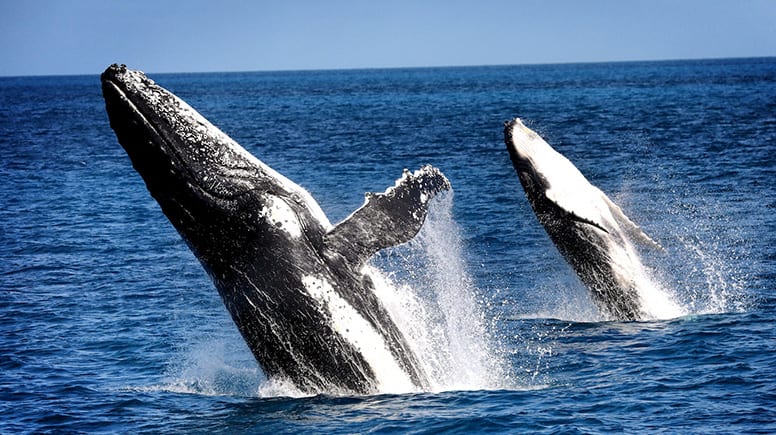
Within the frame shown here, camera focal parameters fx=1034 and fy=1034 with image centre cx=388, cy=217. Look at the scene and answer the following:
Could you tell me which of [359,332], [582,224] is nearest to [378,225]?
[359,332]

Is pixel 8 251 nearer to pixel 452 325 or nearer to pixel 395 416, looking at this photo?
pixel 452 325

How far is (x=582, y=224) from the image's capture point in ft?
47.3

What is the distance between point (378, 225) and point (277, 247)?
1117 millimetres

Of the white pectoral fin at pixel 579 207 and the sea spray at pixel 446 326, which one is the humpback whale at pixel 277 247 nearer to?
the sea spray at pixel 446 326

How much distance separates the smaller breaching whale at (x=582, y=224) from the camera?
14.1 meters

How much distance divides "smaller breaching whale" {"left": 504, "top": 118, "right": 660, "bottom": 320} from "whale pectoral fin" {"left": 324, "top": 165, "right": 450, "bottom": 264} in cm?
299

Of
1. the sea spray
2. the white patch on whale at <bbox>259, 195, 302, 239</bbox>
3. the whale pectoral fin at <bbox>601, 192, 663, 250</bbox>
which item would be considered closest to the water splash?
the whale pectoral fin at <bbox>601, 192, 663, 250</bbox>

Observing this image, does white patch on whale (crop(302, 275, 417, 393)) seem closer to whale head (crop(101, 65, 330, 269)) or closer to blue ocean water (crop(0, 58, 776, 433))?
blue ocean water (crop(0, 58, 776, 433))

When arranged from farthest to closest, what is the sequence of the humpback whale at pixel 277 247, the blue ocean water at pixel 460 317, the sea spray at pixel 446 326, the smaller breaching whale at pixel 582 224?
the smaller breaching whale at pixel 582 224 → the sea spray at pixel 446 326 → the humpback whale at pixel 277 247 → the blue ocean water at pixel 460 317

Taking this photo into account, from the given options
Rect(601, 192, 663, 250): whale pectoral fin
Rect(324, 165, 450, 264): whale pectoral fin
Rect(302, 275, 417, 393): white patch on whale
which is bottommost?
Rect(302, 275, 417, 393): white patch on whale

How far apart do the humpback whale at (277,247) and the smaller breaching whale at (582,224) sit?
10.4 feet

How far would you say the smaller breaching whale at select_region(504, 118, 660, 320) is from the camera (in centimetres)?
1410

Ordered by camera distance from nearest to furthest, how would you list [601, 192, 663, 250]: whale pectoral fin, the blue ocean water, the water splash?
the blue ocean water < [601, 192, 663, 250]: whale pectoral fin < the water splash

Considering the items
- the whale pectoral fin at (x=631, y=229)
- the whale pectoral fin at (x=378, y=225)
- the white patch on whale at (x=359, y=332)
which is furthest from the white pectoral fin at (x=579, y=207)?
the white patch on whale at (x=359, y=332)
